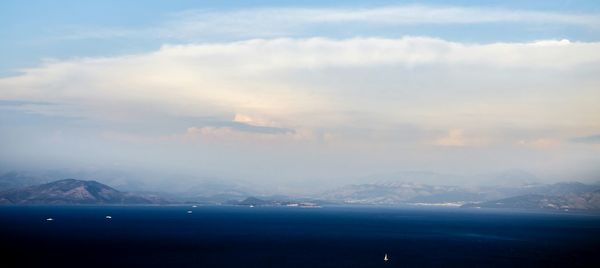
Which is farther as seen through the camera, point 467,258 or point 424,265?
point 467,258

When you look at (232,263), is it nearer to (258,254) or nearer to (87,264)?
(258,254)

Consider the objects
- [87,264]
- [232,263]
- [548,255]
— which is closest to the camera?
[87,264]

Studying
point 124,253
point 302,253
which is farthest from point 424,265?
point 124,253

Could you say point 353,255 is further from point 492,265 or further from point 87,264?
point 87,264

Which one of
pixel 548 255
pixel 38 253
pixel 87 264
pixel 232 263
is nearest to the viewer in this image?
pixel 87 264

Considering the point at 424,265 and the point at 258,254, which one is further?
the point at 258,254

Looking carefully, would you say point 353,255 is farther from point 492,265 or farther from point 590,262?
point 590,262

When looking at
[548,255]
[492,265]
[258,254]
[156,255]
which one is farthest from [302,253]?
[548,255]

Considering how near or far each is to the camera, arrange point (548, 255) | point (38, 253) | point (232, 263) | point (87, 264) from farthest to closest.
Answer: point (548, 255)
point (38, 253)
point (232, 263)
point (87, 264)
